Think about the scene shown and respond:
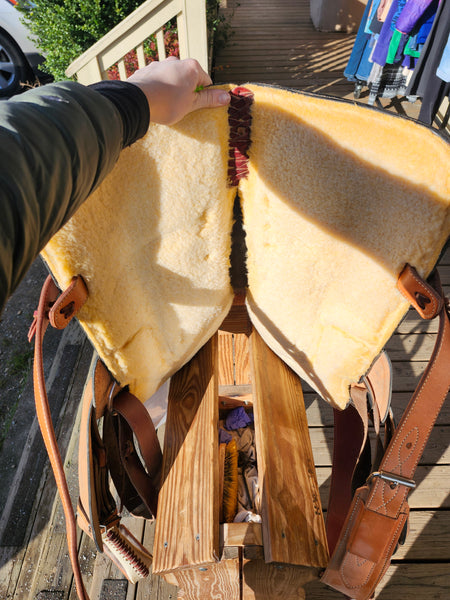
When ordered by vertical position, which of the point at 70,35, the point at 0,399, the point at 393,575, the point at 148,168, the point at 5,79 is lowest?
the point at 0,399

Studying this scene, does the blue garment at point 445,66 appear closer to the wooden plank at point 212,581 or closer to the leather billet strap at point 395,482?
the leather billet strap at point 395,482

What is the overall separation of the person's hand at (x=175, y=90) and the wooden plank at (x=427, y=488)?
4.62 ft

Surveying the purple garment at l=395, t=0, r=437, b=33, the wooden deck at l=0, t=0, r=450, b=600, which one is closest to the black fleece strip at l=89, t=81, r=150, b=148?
the wooden deck at l=0, t=0, r=450, b=600

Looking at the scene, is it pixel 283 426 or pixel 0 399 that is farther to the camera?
pixel 0 399

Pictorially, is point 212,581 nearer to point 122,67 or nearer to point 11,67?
point 122,67

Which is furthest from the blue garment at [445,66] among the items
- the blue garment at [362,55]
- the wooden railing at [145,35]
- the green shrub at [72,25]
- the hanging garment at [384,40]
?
the green shrub at [72,25]

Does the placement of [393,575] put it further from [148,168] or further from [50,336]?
[50,336]

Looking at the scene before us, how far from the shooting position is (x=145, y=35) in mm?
2271

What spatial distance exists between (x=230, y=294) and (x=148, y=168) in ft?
1.28

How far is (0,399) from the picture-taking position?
203 centimetres

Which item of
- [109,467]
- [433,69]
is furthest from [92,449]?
[433,69]

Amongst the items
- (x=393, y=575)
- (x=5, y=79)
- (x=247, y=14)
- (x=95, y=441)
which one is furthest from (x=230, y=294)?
(x=247, y=14)

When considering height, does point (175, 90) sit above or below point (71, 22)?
above

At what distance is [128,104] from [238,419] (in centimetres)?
114
